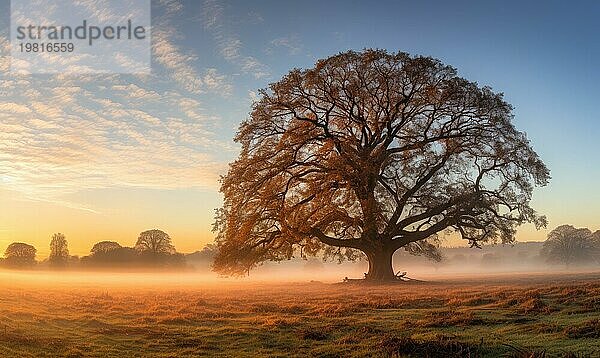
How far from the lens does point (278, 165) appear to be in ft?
135

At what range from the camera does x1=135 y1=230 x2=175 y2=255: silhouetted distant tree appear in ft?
318

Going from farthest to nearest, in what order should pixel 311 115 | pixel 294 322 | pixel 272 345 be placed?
pixel 311 115 → pixel 294 322 → pixel 272 345

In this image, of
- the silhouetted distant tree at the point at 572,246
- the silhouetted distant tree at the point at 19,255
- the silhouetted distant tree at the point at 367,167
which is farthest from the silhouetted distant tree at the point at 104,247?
the silhouetted distant tree at the point at 572,246

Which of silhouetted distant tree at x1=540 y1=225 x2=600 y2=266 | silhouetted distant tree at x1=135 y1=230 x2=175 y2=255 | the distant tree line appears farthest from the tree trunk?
silhouetted distant tree at x1=540 y1=225 x2=600 y2=266

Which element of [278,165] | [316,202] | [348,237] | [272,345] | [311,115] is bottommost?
[272,345]

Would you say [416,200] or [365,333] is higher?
[416,200]

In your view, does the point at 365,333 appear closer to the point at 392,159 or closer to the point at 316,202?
the point at 316,202

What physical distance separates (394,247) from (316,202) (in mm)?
8975

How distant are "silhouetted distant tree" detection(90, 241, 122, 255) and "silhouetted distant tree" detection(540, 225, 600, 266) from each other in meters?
91.7

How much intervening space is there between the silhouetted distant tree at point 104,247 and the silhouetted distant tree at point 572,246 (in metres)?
91.7

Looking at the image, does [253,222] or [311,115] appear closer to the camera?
[253,222]

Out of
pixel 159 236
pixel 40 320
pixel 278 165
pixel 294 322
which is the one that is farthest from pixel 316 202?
pixel 159 236

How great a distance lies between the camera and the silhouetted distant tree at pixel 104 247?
102 m

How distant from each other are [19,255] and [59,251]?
26.5ft
